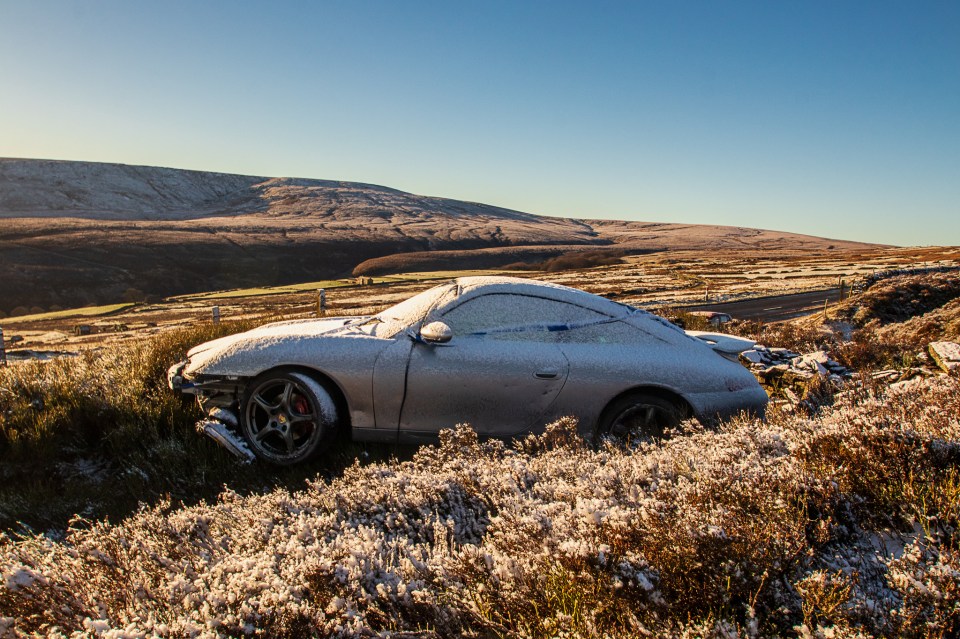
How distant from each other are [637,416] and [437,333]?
1.62 meters

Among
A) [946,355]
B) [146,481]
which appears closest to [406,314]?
[146,481]

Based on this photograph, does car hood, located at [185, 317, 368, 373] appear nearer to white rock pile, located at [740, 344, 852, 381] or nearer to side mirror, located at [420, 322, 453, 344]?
side mirror, located at [420, 322, 453, 344]

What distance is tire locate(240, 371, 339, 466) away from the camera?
3.97 metres

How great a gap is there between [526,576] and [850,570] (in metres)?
1.07

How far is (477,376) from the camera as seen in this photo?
3955 mm

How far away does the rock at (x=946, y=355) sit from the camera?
4944mm

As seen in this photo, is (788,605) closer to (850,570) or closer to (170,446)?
(850,570)

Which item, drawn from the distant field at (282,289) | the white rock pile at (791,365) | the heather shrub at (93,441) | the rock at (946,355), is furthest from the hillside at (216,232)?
the rock at (946,355)

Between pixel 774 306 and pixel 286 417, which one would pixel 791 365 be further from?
pixel 774 306

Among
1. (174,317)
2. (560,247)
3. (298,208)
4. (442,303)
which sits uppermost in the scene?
(298,208)

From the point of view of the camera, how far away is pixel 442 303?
14.1 feet

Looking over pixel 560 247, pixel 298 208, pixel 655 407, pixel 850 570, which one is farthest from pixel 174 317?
pixel 298 208

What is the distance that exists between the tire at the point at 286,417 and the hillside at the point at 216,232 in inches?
2423

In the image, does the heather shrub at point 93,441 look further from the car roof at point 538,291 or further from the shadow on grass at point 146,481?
the car roof at point 538,291
